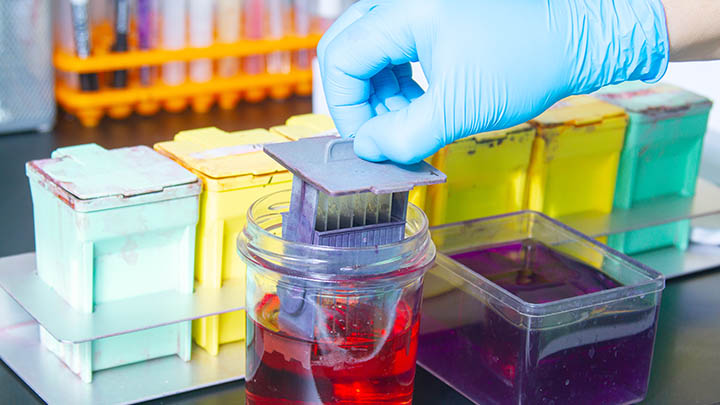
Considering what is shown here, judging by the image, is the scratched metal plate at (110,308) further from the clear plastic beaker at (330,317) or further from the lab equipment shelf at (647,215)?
the lab equipment shelf at (647,215)

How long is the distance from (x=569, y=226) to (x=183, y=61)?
1041mm

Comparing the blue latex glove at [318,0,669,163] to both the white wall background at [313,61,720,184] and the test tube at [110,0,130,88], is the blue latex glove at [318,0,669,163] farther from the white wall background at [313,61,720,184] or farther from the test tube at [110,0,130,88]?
the test tube at [110,0,130,88]

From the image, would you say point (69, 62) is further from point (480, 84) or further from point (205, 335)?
point (480, 84)

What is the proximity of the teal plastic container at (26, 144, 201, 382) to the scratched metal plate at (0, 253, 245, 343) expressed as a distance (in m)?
0.01

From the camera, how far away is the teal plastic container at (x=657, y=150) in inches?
52.4

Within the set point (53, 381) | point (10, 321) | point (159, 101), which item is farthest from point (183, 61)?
point (53, 381)

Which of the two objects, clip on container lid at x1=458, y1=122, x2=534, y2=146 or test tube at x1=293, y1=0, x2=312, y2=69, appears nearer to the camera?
clip on container lid at x1=458, y1=122, x2=534, y2=146

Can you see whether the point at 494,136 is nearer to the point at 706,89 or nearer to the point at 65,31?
the point at 706,89

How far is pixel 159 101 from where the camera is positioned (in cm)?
202

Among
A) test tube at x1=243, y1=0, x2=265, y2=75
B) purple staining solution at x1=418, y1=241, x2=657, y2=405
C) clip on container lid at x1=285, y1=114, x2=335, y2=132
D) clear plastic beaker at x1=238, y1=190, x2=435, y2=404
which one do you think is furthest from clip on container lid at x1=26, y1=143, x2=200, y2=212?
test tube at x1=243, y1=0, x2=265, y2=75

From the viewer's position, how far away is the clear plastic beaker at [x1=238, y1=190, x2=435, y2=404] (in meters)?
0.90

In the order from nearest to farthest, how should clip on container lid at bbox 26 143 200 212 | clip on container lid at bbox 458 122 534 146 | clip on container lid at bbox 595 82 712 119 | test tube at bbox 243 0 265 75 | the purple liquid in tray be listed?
1. clip on container lid at bbox 26 143 200 212
2. the purple liquid in tray
3. clip on container lid at bbox 458 122 534 146
4. clip on container lid at bbox 595 82 712 119
5. test tube at bbox 243 0 265 75

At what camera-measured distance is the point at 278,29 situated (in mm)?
2070

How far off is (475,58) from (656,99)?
0.56 m
